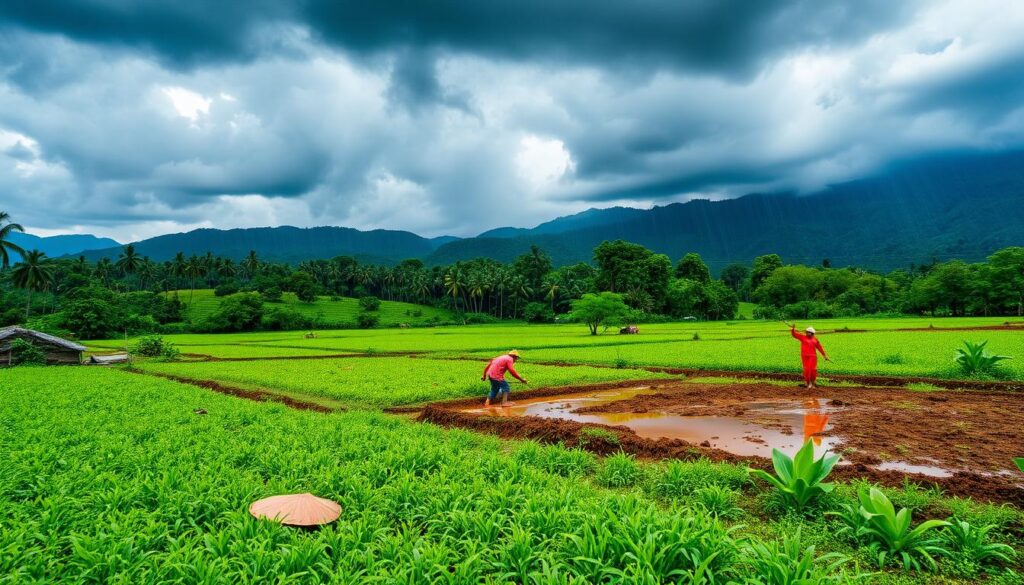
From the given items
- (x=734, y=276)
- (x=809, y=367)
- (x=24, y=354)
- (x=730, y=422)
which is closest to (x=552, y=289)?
(x=24, y=354)

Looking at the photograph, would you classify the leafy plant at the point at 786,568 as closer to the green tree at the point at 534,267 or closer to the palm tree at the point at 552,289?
the palm tree at the point at 552,289

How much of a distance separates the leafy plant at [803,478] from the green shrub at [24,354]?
44322mm

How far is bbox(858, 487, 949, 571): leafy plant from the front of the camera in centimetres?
477

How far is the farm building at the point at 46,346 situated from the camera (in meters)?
33.0

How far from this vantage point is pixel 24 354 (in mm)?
33250

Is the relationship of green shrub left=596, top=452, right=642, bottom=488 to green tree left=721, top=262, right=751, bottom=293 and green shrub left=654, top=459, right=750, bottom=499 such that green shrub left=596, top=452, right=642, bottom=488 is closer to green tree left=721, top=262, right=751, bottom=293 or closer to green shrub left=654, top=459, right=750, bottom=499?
green shrub left=654, top=459, right=750, bottom=499

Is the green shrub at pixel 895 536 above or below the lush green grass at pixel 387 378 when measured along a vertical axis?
above

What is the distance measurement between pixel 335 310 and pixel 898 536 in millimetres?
101361

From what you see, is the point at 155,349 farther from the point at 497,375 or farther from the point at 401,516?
the point at 401,516

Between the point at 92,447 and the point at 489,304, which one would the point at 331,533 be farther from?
the point at 489,304

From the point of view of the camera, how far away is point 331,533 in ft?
16.3

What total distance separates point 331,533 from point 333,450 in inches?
152

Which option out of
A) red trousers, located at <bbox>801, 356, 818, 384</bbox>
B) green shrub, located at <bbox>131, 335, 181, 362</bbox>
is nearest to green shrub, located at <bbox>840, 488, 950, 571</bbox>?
red trousers, located at <bbox>801, 356, 818, 384</bbox>

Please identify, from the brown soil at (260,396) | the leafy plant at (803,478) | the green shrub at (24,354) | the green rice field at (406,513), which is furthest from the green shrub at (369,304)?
the leafy plant at (803,478)
